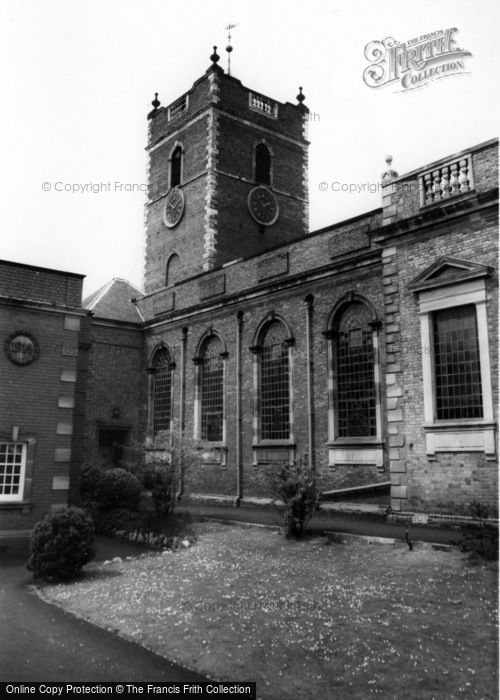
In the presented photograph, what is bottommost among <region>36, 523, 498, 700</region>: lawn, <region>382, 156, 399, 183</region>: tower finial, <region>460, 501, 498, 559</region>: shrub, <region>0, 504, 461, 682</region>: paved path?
<region>0, 504, 461, 682</region>: paved path

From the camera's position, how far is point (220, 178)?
30.3 meters

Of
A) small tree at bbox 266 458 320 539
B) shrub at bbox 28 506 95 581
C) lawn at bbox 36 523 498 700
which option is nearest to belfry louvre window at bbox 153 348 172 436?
small tree at bbox 266 458 320 539

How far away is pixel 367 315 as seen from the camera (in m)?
18.9

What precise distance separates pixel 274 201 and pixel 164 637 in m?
27.1

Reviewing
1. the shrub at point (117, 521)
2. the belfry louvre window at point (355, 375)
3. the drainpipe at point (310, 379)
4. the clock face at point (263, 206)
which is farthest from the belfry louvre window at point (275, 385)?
the clock face at point (263, 206)

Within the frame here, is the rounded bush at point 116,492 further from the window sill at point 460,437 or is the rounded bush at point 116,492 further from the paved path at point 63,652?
the window sill at point 460,437

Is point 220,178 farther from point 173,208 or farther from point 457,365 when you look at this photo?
point 457,365

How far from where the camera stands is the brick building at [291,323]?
1445 cm

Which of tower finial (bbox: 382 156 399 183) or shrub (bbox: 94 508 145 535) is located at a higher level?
tower finial (bbox: 382 156 399 183)

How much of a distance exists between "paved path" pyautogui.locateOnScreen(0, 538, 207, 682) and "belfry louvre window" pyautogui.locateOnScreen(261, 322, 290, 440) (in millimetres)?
11988

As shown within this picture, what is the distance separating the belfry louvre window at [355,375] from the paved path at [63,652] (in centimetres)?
1090

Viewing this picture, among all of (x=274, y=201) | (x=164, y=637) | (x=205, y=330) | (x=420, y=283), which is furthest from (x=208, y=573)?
(x=274, y=201)

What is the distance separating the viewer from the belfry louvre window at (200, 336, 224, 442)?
946 inches

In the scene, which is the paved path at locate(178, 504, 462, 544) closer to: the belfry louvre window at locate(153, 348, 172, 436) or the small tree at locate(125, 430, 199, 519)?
the small tree at locate(125, 430, 199, 519)
